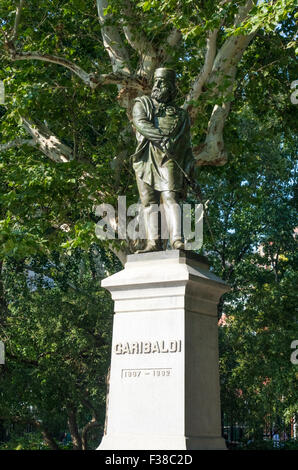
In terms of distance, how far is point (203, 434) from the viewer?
24.1 ft

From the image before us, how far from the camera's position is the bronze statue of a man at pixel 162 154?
832 cm

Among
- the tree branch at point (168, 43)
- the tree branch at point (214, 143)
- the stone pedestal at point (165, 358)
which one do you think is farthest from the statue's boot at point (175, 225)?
the tree branch at point (168, 43)

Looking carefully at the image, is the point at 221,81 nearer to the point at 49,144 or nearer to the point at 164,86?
the point at 49,144

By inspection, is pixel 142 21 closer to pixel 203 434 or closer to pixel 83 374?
pixel 203 434

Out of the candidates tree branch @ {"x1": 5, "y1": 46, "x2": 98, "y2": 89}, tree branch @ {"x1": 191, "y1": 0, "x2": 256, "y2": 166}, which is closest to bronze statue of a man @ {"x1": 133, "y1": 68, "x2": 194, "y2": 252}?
tree branch @ {"x1": 5, "y1": 46, "x2": 98, "y2": 89}

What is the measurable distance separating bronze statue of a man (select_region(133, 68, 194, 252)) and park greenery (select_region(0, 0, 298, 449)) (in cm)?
67

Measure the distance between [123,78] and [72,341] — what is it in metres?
11.9

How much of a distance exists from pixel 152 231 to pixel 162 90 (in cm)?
195

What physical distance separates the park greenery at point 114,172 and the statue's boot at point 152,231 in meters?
0.74

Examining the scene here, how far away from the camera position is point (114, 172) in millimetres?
15914

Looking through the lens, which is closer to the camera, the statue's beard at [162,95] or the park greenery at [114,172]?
the statue's beard at [162,95]

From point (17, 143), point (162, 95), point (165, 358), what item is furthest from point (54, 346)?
point (165, 358)

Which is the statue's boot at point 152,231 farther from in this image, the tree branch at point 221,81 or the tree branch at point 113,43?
the tree branch at point 113,43

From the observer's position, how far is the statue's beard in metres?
8.62
